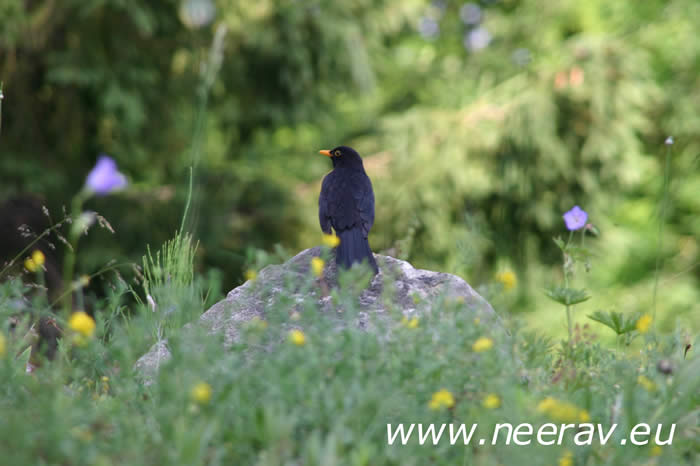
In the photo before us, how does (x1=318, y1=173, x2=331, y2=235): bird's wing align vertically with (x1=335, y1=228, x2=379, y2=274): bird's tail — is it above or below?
above

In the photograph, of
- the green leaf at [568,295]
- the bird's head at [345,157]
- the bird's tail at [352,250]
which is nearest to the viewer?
the green leaf at [568,295]

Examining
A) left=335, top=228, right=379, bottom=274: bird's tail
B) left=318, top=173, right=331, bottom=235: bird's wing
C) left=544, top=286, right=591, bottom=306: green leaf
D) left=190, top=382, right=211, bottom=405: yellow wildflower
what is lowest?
left=190, top=382, right=211, bottom=405: yellow wildflower

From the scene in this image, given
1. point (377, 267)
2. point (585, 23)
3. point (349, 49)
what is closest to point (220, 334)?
point (377, 267)

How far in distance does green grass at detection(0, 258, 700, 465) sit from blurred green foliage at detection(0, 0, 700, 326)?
12.2ft

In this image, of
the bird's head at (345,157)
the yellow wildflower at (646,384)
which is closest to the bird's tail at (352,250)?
the bird's head at (345,157)

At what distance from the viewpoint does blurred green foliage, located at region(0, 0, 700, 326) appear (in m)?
5.90

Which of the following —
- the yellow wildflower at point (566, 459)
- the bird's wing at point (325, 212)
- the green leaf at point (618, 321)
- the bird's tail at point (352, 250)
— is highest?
the bird's wing at point (325, 212)

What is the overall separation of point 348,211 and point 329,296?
0.68m

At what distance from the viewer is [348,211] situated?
9.65 ft

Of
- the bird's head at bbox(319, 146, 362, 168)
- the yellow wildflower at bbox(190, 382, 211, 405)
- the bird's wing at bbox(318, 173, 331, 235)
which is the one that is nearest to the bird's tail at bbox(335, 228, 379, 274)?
the bird's wing at bbox(318, 173, 331, 235)

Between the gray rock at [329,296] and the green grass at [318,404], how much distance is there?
0.31 metres

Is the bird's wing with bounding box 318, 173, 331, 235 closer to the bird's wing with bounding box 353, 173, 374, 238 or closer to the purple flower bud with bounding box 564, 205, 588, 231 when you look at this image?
the bird's wing with bounding box 353, 173, 374, 238

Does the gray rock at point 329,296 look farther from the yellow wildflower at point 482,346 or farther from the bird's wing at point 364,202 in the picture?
the yellow wildflower at point 482,346

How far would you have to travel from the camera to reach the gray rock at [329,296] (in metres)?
2.20
